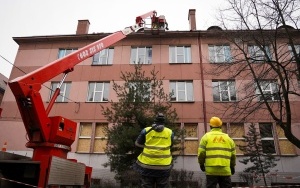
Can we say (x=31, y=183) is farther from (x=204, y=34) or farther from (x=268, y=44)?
(x=204, y=34)

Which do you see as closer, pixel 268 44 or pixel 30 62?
pixel 268 44

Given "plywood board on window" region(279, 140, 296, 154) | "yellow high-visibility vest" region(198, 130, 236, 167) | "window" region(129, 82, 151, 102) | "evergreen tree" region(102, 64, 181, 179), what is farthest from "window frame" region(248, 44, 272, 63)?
"yellow high-visibility vest" region(198, 130, 236, 167)

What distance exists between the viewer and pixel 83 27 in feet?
72.4

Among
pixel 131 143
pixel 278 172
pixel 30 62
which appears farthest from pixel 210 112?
pixel 30 62

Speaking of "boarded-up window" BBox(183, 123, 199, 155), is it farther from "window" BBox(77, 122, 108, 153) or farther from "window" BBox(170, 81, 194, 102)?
"window" BBox(77, 122, 108, 153)

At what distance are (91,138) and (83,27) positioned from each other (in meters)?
10.1

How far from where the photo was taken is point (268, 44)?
13.2 metres

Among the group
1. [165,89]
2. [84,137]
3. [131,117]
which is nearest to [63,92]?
[84,137]

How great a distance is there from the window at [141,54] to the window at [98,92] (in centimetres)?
281

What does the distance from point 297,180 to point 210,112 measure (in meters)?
6.30

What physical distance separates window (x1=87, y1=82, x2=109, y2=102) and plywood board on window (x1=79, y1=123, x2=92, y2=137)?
181cm

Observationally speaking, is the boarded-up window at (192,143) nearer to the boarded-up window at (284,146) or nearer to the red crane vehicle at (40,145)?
the boarded-up window at (284,146)

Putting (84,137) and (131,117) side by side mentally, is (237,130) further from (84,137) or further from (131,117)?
(84,137)

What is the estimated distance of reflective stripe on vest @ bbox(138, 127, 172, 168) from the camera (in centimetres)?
481
